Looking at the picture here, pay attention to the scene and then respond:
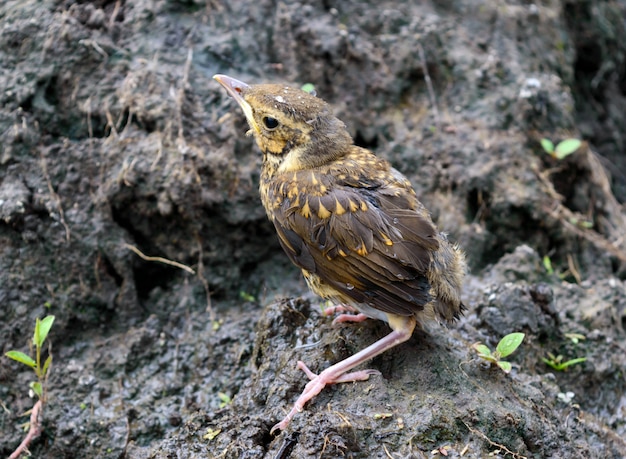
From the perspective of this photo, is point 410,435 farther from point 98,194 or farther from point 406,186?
point 98,194

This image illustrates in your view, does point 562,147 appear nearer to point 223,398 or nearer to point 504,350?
point 504,350

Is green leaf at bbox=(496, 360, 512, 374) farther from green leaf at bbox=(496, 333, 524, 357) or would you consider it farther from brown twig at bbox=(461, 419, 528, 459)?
brown twig at bbox=(461, 419, 528, 459)

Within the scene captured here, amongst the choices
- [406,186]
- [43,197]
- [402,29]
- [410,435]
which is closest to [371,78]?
[402,29]

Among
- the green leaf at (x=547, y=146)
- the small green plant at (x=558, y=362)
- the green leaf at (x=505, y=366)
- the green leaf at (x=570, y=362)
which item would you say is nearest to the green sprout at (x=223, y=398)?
the green leaf at (x=505, y=366)

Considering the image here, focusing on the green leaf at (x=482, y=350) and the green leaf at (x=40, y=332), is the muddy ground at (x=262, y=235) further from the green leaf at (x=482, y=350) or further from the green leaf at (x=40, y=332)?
the green leaf at (x=40, y=332)

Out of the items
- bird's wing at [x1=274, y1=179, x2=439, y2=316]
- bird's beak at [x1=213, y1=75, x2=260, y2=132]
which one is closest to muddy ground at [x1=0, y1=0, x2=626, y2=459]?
bird's wing at [x1=274, y1=179, x2=439, y2=316]

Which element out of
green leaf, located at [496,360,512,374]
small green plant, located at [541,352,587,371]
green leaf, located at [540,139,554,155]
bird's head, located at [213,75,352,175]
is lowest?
small green plant, located at [541,352,587,371]
